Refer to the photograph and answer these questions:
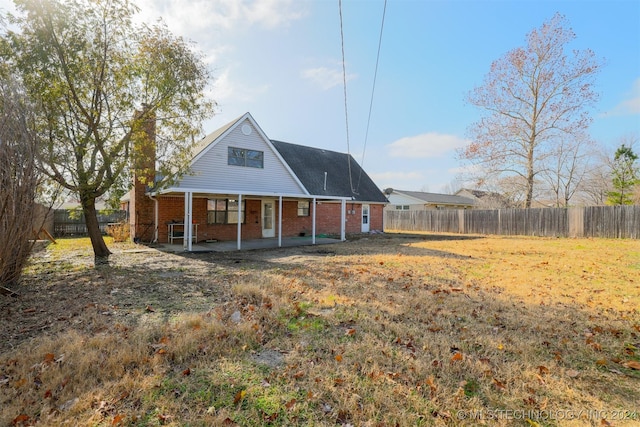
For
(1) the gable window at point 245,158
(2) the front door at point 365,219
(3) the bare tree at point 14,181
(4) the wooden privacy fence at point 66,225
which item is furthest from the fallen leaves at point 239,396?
(2) the front door at point 365,219

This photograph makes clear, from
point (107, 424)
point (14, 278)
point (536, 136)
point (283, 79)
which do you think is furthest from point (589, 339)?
point (536, 136)

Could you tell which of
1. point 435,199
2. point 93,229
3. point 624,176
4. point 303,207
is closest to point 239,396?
point 93,229

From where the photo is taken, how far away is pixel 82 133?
9.12m

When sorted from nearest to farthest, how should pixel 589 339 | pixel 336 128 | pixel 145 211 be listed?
pixel 589 339, pixel 336 128, pixel 145 211

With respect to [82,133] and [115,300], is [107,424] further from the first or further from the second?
[82,133]

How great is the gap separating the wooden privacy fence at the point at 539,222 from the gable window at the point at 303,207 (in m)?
12.3

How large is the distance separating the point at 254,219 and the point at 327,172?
720 cm

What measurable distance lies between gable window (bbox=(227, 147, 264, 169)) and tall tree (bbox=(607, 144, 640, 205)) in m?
29.4

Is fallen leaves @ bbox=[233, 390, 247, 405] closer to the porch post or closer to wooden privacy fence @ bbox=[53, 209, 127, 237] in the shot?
the porch post

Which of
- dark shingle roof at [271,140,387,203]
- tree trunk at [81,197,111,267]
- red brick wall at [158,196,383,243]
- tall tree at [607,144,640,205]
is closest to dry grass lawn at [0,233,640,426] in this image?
tree trunk at [81,197,111,267]

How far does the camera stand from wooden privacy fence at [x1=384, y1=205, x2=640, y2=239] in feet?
54.6

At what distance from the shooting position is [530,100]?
72.3 feet

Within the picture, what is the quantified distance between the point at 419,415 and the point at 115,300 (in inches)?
207

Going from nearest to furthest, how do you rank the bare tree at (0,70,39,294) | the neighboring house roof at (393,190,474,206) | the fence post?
1. the bare tree at (0,70,39,294)
2. the fence post
3. the neighboring house roof at (393,190,474,206)
